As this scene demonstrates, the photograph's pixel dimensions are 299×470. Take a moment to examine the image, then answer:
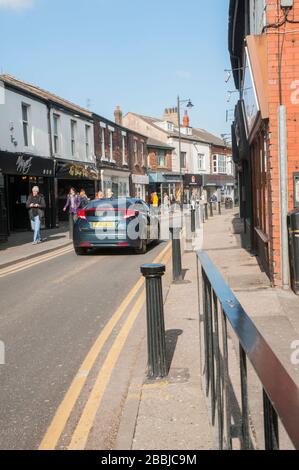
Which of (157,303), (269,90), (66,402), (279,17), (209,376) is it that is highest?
(279,17)

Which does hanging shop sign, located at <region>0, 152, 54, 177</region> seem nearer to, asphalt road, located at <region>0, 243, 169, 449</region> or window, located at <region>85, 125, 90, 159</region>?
window, located at <region>85, 125, 90, 159</region>

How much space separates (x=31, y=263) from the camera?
12.8m

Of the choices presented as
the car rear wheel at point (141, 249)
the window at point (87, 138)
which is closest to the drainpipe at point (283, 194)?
the car rear wheel at point (141, 249)

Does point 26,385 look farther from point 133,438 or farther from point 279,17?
point 279,17

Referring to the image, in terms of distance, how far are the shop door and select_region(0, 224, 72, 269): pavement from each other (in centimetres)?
134

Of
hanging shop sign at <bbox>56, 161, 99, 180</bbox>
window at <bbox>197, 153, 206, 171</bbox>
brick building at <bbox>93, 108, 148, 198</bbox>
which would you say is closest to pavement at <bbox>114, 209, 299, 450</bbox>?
hanging shop sign at <bbox>56, 161, 99, 180</bbox>

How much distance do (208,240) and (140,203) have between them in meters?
3.30

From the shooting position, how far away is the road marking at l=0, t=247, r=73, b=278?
1155 cm

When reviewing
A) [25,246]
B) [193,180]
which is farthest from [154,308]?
[193,180]

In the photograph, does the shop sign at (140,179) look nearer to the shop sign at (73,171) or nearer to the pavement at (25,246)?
the shop sign at (73,171)

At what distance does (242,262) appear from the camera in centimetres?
1155

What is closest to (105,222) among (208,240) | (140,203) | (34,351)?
(140,203)

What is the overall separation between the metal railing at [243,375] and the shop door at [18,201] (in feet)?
62.7

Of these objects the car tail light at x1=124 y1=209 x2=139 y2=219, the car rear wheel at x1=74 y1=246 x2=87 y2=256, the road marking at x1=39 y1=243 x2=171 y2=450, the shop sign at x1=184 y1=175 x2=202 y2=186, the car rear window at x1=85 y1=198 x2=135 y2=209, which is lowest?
the road marking at x1=39 y1=243 x2=171 y2=450
